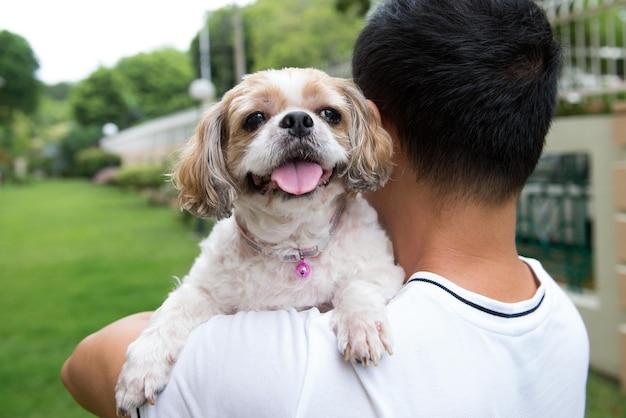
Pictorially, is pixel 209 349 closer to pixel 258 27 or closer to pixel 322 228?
pixel 322 228

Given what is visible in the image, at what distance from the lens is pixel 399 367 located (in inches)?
43.8

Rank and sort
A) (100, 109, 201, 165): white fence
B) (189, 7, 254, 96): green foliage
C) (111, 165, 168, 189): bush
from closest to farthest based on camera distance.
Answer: (111, 165, 168, 189): bush < (100, 109, 201, 165): white fence < (189, 7, 254, 96): green foliage

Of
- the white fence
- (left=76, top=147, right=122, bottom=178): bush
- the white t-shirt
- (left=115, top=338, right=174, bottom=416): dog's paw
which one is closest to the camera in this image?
the white t-shirt

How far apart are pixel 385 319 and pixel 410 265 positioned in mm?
318

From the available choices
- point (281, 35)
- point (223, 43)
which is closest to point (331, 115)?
point (281, 35)

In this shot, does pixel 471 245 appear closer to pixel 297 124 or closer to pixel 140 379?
pixel 297 124

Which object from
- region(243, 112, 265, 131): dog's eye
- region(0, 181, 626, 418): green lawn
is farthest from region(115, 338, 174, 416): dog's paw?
region(0, 181, 626, 418): green lawn

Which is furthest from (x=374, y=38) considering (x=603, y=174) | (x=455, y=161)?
(x=603, y=174)

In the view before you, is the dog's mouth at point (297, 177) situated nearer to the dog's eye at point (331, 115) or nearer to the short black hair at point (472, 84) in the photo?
the dog's eye at point (331, 115)

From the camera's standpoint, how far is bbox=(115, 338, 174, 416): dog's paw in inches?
48.3

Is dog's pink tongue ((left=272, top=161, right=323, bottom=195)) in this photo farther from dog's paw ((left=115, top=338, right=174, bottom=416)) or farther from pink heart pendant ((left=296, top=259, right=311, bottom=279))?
dog's paw ((left=115, top=338, right=174, bottom=416))

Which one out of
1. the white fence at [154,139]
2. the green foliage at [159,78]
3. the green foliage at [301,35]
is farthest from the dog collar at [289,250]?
the green foliage at [159,78]

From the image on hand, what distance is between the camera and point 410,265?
5.15ft

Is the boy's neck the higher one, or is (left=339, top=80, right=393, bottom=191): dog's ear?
(left=339, top=80, right=393, bottom=191): dog's ear
